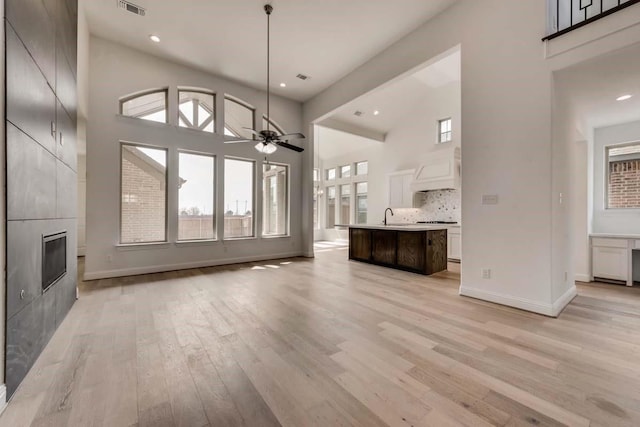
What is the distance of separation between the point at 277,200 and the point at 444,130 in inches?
201

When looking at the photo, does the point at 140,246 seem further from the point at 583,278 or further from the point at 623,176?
the point at 623,176

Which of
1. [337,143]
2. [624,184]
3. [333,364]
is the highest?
[337,143]

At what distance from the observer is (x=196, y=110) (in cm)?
569

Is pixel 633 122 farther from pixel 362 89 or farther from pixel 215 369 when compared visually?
pixel 215 369

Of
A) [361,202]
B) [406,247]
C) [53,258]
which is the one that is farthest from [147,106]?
[361,202]

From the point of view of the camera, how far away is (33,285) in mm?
2043

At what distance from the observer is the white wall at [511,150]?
2941 millimetres

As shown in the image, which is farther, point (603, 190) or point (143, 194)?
point (143, 194)

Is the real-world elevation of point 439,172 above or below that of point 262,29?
below

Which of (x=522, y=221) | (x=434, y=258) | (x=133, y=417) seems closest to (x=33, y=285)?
(x=133, y=417)

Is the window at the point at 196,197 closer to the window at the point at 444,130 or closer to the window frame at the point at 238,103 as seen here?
the window frame at the point at 238,103

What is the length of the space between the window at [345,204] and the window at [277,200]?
4.41 m

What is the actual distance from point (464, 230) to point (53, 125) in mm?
4805

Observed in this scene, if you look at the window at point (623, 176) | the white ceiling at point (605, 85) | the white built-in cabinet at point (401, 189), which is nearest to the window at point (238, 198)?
the white built-in cabinet at point (401, 189)
